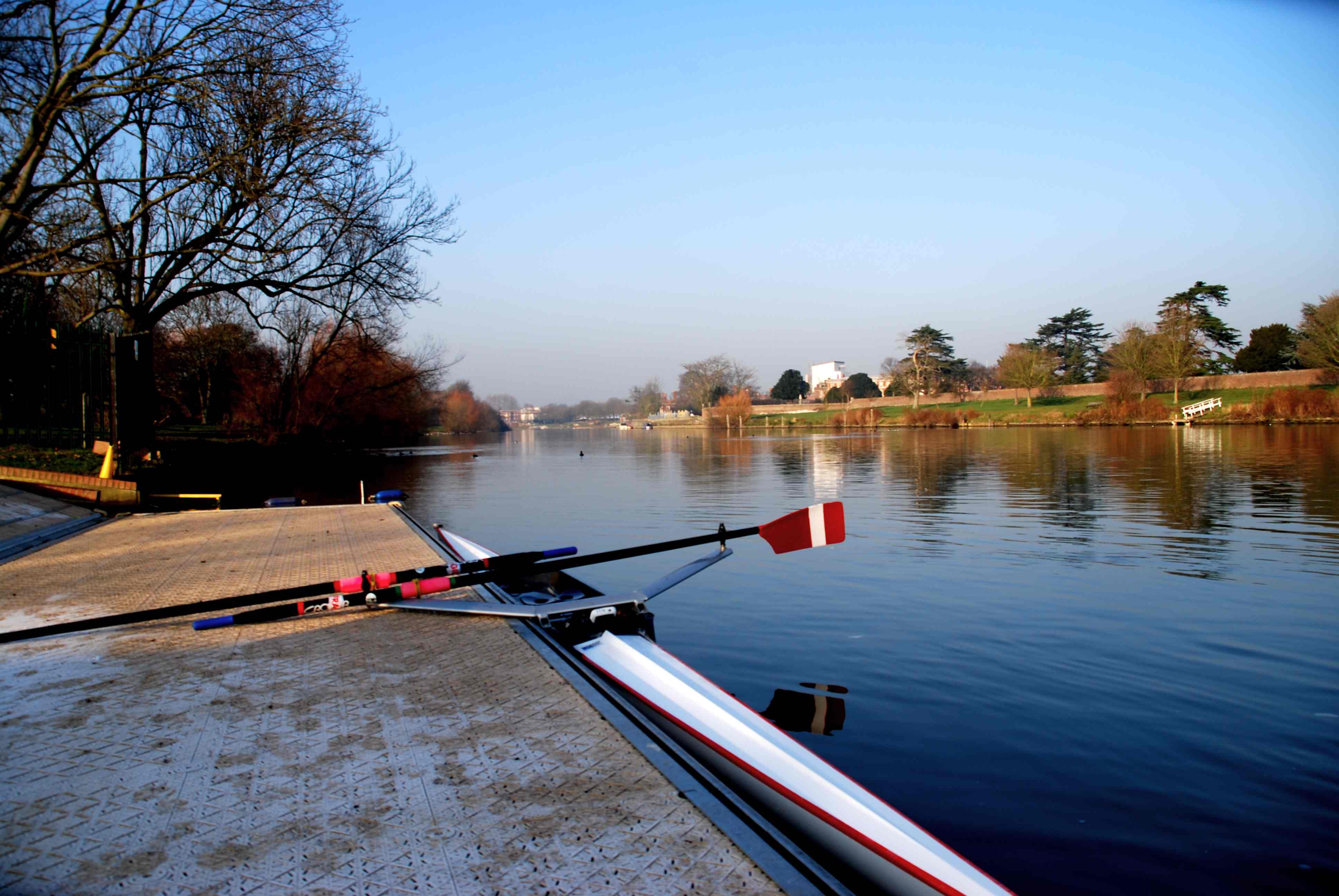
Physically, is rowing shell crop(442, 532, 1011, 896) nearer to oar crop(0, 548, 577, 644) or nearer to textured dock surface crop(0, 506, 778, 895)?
textured dock surface crop(0, 506, 778, 895)

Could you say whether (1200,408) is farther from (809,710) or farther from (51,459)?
(51,459)

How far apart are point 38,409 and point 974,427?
62.6 metres

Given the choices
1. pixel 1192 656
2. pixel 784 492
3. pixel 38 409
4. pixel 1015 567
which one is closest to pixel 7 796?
pixel 1192 656

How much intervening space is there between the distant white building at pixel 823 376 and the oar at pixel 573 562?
5029 inches

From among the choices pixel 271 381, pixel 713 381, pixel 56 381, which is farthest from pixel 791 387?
pixel 56 381

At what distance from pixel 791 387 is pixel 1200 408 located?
253ft

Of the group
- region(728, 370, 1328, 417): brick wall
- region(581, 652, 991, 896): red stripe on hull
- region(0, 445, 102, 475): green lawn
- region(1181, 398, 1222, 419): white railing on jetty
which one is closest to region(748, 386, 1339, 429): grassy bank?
region(1181, 398, 1222, 419): white railing on jetty

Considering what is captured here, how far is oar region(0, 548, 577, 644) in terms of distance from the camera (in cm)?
481

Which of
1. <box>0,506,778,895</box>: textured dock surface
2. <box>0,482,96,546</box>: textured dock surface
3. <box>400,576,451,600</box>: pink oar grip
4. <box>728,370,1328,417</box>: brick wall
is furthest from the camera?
<box>728,370,1328,417</box>: brick wall

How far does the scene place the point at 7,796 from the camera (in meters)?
2.91

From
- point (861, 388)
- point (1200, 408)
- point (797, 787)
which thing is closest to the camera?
point (797, 787)

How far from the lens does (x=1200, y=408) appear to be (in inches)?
2072

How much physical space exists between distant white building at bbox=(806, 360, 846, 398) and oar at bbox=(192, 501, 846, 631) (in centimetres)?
12773

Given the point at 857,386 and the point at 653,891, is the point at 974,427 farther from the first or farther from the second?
the point at 653,891
